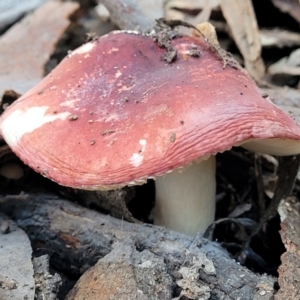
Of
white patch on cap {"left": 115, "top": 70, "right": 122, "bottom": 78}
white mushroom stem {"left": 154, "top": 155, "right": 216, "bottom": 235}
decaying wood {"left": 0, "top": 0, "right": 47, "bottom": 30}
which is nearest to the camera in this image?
white patch on cap {"left": 115, "top": 70, "right": 122, "bottom": 78}

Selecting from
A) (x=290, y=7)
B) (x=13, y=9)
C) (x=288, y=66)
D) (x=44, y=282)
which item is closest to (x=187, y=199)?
(x=44, y=282)

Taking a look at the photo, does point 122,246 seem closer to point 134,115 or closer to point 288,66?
point 134,115

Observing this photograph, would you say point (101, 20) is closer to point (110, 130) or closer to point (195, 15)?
point (195, 15)

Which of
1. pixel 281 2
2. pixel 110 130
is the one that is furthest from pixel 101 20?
pixel 110 130

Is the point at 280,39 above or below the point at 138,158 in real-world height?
below

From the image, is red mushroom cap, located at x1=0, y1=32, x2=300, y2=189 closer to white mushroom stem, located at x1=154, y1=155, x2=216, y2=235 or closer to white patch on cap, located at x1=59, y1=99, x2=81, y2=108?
white patch on cap, located at x1=59, y1=99, x2=81, y2=108

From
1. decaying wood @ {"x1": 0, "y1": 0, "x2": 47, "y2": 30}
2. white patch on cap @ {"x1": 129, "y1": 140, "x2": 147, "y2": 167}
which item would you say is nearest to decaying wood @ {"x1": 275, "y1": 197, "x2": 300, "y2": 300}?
white patch on cap @ {"x1": 129, "y1": 140, "x2": 147, "y2": 167}

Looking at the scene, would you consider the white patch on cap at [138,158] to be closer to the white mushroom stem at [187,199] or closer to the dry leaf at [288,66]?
the white mushroom stem at [187,199]
